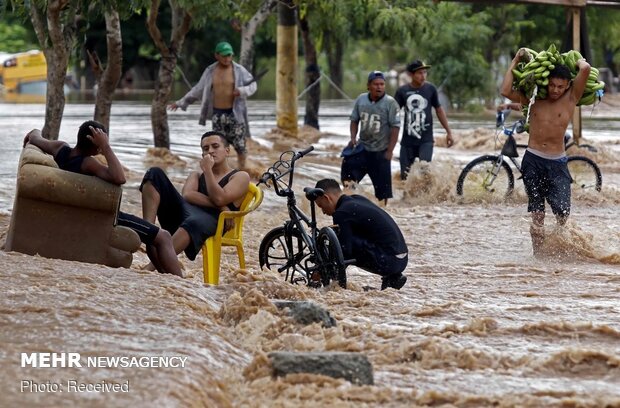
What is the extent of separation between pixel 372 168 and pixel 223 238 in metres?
5.42

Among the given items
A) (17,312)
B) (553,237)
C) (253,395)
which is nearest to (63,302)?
(17,312)

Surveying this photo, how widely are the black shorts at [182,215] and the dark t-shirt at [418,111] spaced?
21.6 feet

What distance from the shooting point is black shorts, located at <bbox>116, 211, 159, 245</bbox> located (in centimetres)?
915

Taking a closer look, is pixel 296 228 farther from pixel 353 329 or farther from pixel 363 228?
pixel 353 329

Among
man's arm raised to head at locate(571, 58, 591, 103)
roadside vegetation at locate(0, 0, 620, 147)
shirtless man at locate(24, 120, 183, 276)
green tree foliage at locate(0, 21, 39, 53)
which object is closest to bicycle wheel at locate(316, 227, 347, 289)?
shirtless man at locate(24, 120, 183, 276)

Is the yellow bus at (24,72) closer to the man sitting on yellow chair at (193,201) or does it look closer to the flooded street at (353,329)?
the flooded street at (353,329)

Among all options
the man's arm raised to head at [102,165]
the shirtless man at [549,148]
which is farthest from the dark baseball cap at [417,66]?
the man's arm raised to head at [102,165]

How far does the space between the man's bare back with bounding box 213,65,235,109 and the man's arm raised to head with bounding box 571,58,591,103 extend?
21.0 ft

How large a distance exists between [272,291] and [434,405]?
269 centimetres

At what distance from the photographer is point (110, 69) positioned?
17.0 metres

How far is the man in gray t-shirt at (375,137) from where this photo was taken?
15047mm

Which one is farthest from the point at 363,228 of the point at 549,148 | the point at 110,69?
the point at 110,69

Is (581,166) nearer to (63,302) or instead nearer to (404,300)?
(404,300)

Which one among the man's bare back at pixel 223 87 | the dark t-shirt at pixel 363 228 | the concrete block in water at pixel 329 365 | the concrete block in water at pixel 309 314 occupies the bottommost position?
the concrete block in water at pixel 309 314
